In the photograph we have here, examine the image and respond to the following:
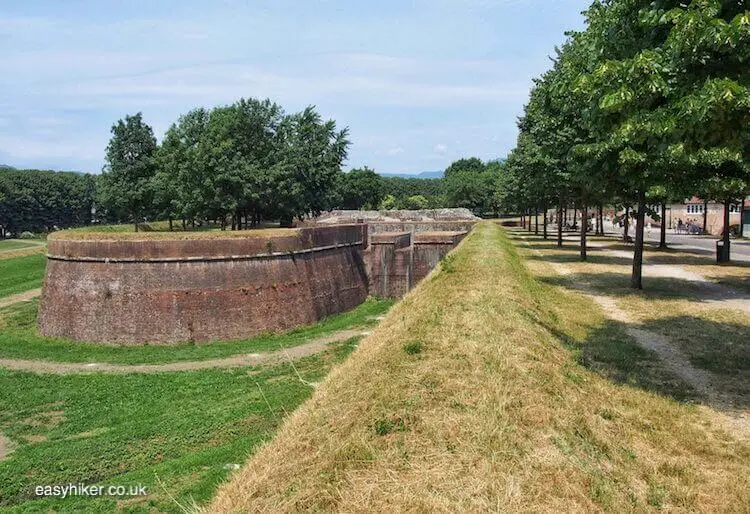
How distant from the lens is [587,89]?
8.15 meters

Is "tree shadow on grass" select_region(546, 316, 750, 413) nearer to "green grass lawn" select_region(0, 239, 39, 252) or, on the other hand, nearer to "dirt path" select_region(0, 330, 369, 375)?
"dirt path" select_region(0, 330, 369, 375)

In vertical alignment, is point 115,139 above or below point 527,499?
above

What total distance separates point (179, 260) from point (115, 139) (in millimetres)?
28178

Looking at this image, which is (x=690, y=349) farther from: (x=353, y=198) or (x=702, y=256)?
(x=353, y=198)

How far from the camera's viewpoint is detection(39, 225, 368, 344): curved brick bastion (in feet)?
74.5

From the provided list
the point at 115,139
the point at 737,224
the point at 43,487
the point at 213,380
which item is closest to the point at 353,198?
the point at 115,139

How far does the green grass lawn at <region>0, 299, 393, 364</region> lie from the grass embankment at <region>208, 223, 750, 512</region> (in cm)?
1371

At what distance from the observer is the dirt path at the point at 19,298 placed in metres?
A: 32.3

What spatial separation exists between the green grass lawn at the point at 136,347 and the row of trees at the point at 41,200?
5562 cm

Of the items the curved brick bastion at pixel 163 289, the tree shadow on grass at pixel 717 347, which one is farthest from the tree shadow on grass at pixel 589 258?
the tree shadow on grass at pixel 717 347

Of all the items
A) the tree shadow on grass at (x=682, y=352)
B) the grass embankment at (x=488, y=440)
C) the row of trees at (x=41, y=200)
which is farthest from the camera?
the row of trees at (x=41, y=200)

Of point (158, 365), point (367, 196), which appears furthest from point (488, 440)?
point (367, 196)

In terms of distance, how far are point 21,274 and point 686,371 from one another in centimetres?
4553

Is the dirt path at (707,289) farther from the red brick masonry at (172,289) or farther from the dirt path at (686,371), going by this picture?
the red brick masonry at (172,289)
